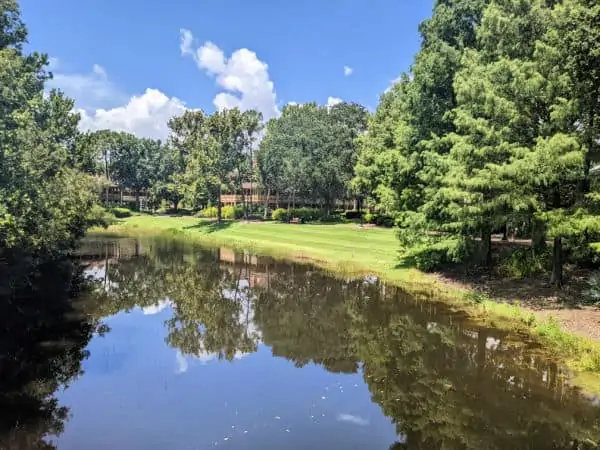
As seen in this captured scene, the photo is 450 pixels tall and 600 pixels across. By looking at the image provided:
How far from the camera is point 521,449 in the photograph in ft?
29.2

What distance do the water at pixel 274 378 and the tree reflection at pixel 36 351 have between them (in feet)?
0.16

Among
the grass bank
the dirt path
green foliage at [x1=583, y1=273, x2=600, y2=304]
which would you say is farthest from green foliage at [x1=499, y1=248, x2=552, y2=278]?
green foliage at [x1=583, y1=273, x2=600, y2=304]

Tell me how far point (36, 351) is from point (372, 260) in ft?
71.8

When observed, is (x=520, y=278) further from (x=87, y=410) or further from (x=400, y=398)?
(x=87, y=410)

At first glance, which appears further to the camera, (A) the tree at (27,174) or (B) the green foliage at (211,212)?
(B) the green foliage at (211,212)

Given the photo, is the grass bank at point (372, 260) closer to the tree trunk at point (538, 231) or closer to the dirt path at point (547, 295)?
the dirt path at point (547, 295)

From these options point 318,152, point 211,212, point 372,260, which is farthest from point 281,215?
point 372,260

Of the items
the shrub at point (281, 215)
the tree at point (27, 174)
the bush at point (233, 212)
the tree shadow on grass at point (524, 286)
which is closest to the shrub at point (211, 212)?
the bush at point (233, 212)

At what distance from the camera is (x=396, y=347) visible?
597 inches

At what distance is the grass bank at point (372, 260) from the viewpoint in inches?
562

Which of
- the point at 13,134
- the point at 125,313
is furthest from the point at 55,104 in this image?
the point at 125,313

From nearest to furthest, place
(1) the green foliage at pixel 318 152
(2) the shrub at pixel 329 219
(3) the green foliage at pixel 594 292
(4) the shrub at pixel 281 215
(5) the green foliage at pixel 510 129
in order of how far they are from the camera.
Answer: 1. (5) the green foliage at pixel 510 129
2. (3) the green foliage at pixel 594 292
3. (1) the green foliage at pixel 318 152
4. (2) the shrub at pixel 329 219
5. (4) the shrub at pixel 281 215

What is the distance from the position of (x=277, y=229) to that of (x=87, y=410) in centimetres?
4605

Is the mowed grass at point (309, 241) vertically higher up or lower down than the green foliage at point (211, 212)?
lower down
